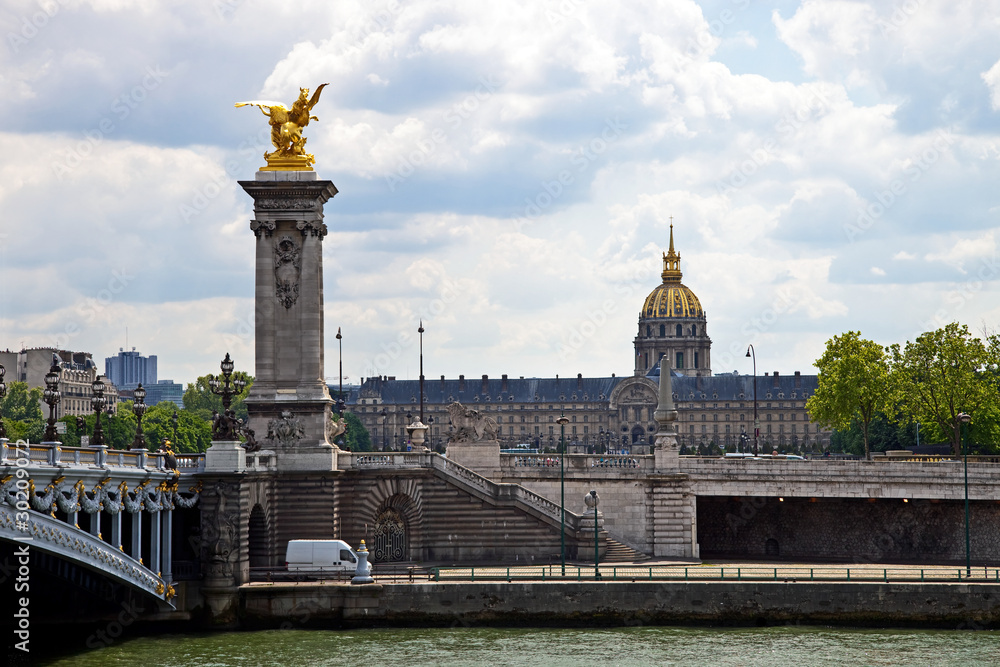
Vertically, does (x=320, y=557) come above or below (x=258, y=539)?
below

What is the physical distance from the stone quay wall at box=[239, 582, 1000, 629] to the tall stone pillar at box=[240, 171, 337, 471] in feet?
32.5

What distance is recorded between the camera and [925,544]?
244 ft

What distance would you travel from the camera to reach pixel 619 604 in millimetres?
59188

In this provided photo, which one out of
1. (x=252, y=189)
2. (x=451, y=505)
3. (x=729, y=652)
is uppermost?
(x=252, y=189)

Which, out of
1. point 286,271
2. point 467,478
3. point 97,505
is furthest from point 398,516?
point 97,505

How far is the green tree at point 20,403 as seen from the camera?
167 metres

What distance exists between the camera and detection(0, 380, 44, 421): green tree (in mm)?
167250

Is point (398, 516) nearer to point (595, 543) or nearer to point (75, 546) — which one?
point (595, 543)

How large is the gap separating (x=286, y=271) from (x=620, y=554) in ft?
63.3

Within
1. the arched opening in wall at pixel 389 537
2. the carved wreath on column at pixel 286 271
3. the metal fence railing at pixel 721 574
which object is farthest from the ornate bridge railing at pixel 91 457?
the metal fence railing at pixel 721 574

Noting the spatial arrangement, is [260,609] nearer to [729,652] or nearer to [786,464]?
[729,652]

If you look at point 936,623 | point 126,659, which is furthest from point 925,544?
point 126,659

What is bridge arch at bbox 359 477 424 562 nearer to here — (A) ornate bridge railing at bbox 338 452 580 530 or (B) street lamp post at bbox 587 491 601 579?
(A) ornate bridge railing at bbox 338 452 580 530

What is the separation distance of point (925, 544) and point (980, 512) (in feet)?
10.0
